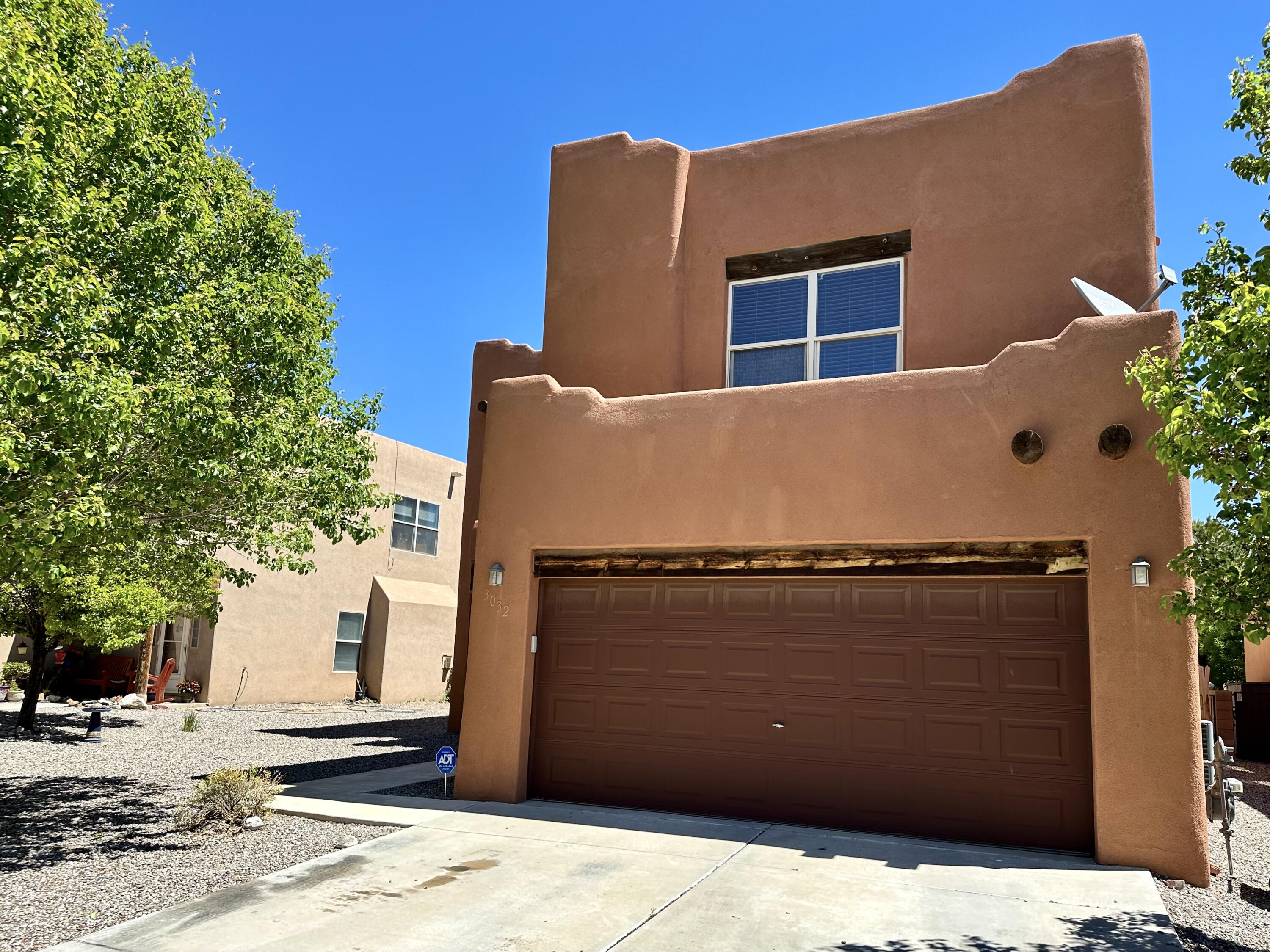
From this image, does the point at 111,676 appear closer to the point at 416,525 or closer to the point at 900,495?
the point at 416,525

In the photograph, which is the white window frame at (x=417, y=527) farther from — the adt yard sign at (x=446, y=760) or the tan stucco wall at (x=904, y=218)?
the adt yard sign at (x=446, y=760)

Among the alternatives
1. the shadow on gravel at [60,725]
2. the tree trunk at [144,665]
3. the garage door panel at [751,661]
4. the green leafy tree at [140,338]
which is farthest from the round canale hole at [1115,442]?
the tree trunk at [144,665]

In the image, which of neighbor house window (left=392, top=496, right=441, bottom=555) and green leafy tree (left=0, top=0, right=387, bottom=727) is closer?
green leafy tree (left=0, top=0, right=387, bottom=727)

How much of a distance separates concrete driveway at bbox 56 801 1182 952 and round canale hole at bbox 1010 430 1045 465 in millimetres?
3502

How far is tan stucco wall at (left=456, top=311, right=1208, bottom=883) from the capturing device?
7750 millimetres

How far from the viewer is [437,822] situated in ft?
29.5

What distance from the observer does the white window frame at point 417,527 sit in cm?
2769

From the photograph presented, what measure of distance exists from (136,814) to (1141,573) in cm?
993

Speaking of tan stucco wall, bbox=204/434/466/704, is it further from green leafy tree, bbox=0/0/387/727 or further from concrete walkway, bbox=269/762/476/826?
green leafy tree, bbox=0/0/387/727

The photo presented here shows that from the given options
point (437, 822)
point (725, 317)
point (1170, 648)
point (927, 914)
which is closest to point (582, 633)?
point (437, 822)

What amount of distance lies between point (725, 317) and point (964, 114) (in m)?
3.53

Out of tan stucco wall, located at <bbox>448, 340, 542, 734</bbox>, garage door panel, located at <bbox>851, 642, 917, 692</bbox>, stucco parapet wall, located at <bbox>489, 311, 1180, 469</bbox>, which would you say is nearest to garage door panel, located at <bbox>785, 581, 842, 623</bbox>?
garage door panel, located at <bbox>851, 642, 917, 692</bbox>

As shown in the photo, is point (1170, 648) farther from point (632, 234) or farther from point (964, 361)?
point (632, 234)

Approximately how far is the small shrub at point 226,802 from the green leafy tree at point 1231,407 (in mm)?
8072
